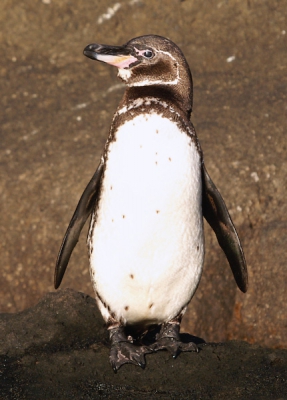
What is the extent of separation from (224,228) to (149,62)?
93 cm

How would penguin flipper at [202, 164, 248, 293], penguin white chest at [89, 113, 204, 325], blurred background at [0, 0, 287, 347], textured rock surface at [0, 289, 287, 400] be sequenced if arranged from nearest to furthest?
1. textured rock surface at [0, 289, 287, 400]
2. penguin white chest at [89, 113, 204, 325]
3. penguin flipper at [202, 164, 248, 293]
4. blurred background at [0, 0, 287, 347]

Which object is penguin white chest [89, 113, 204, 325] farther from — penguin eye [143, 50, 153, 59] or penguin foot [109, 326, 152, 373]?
penguin eye [143, 50, 153, 59]

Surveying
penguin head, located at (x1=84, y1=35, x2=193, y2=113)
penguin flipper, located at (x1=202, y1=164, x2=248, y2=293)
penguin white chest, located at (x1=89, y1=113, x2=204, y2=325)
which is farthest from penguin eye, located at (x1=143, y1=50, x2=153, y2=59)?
penguin flipper, located at (x1=202, y1=164, x2=248, y2=293)

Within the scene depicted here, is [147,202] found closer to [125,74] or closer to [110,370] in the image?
[125,74]

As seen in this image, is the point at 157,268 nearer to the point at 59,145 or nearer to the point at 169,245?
the point at 169,245

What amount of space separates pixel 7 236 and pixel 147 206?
2.77m

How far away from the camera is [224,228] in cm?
386

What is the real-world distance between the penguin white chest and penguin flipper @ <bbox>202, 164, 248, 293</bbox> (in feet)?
0.67

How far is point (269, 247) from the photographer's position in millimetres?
5371

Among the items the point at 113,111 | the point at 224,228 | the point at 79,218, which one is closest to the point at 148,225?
the point at 79,218

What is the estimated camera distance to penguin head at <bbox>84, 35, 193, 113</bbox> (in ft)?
11.1

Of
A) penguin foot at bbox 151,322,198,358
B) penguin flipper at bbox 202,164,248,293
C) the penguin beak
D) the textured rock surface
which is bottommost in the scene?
the textured rock surface

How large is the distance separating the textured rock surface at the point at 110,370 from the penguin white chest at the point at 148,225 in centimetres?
24

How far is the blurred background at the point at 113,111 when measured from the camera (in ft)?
18.0
